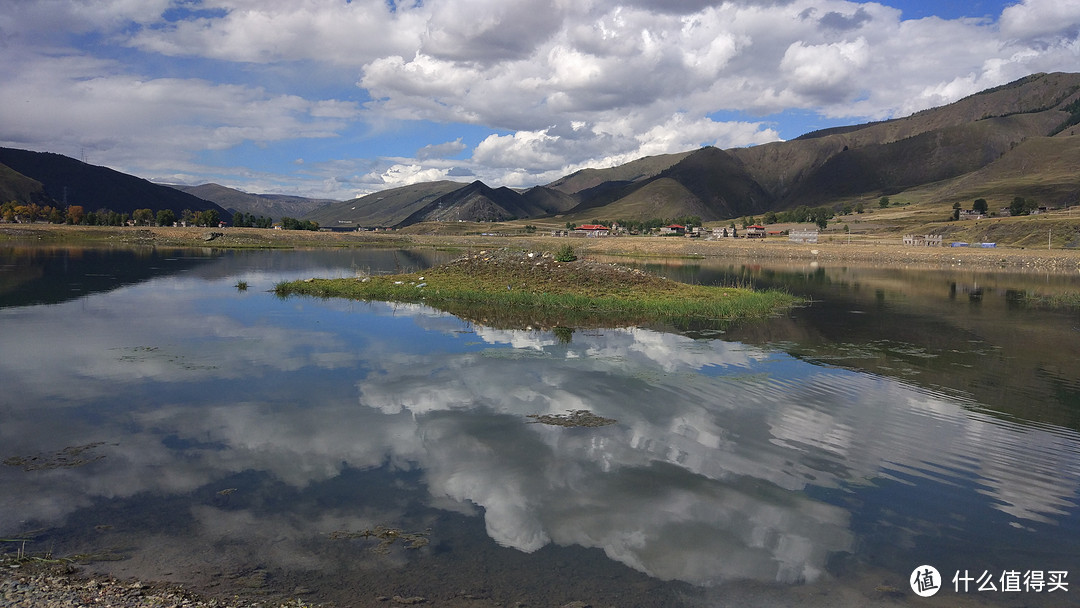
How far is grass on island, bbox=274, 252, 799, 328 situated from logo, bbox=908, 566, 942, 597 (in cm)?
2463

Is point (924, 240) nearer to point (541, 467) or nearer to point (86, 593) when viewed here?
point (541, 467)

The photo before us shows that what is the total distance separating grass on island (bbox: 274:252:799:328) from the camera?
121ft

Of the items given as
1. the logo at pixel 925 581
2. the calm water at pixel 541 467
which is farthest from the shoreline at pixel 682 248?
the logo at pixel 925 581

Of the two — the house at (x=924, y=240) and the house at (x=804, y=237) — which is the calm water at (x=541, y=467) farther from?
the house at (x=804, y=237)

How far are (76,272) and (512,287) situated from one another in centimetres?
4849

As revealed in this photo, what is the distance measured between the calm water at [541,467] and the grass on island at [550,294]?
29.7 ft

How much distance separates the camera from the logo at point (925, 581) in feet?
29.4

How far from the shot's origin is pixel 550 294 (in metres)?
42.4

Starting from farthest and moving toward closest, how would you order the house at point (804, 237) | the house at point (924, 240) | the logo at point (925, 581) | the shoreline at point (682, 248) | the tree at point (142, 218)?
the tree at point (142, 218) < the house at point (804, 237) < the house at point (924, 240) < the shoreline at point (682, 248) < the logo at point (925, 581)

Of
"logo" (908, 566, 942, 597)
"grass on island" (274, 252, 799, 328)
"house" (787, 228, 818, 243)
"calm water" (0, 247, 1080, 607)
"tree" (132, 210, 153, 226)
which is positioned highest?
"tree" (132, 210, 153, 226)

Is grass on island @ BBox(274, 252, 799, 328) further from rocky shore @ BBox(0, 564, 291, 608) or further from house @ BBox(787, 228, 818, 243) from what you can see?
house @ BBox(787, 228, 818, 243)

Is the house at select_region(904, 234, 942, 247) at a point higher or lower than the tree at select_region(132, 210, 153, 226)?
lower

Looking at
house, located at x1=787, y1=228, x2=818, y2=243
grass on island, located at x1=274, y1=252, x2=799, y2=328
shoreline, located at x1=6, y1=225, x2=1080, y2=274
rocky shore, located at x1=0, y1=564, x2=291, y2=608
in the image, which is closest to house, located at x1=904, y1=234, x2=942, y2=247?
shoreline, located at x1=6, y1=225, x2=1080, y2=274

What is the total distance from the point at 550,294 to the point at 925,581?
111 feet
